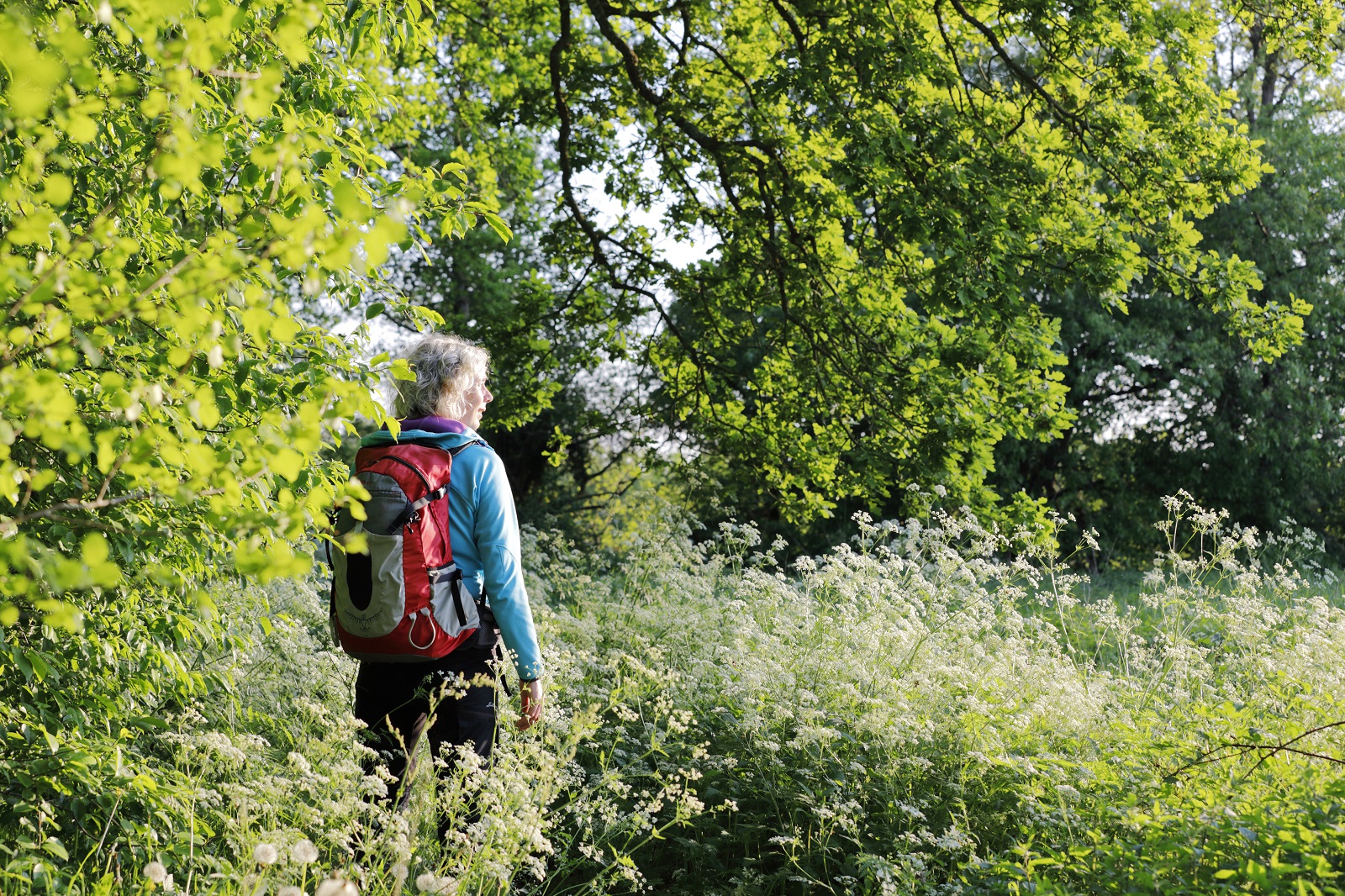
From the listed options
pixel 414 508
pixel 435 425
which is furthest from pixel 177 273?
pixel 435 425

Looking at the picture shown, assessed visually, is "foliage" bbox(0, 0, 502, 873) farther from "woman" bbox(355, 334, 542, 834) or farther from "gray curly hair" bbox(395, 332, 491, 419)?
"woman" bbox(355, 334, 542, 834)

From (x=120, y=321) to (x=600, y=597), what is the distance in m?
5.69

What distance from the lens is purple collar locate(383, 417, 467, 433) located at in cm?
334

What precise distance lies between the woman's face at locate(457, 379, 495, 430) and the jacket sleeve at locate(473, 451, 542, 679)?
0.28m

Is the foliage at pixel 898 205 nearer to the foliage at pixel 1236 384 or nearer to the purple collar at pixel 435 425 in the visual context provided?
the purple collar at pixel 435 425

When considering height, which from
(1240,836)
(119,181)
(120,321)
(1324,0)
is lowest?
(1240,836)

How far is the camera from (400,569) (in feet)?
10.2

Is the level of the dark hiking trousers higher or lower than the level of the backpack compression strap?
lower

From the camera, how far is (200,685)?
350 cm

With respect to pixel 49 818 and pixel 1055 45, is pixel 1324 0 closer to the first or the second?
pixel 1055 45

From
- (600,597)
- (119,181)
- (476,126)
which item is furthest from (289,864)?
(476,126)

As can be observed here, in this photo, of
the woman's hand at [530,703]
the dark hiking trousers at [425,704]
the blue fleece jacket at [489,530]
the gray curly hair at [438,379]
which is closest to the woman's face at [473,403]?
the gray curly hair at [438,379]

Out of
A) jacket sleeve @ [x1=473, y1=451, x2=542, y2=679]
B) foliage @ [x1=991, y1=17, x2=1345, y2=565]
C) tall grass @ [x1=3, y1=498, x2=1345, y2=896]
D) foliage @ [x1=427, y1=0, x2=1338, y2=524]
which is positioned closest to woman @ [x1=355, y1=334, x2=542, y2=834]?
jacket sleeve @ [x1=473, y1=451, x2=542, y2=679]

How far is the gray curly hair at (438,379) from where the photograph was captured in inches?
135
